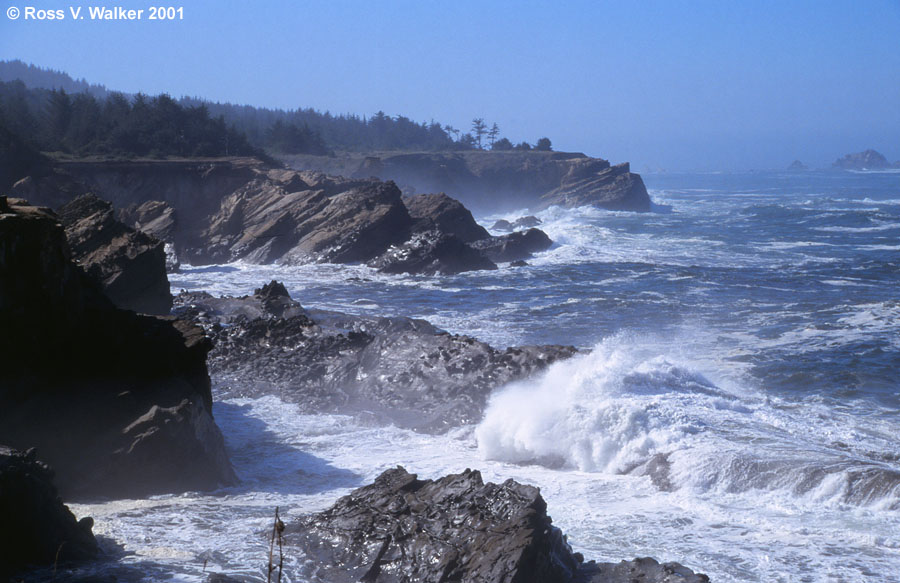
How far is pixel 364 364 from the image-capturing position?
13.9m

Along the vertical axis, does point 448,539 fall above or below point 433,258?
below

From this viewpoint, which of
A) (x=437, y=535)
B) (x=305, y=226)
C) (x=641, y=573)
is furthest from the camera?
(x=305, y=226)

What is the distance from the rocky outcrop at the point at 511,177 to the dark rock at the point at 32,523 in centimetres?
5279

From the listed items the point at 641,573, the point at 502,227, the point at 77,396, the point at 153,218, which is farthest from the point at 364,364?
the point at 502,227

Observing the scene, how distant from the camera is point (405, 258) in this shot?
1155 inches

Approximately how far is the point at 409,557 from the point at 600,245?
32522 millimetres

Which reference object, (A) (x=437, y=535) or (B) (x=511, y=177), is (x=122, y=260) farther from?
(B) (x=511, y=177)

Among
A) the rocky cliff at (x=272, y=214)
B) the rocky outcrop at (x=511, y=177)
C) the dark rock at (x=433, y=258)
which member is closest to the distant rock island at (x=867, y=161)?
the rocky outcrop at (x=511, y=177)

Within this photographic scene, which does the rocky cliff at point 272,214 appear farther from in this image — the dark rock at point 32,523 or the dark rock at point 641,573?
the dark rock at point 641,573

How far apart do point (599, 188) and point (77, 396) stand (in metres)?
60.4

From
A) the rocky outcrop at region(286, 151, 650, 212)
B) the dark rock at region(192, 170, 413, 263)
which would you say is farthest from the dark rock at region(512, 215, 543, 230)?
the dark rock at region(192, 170, 413, 263)

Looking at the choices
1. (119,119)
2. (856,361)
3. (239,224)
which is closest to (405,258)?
(239,224)

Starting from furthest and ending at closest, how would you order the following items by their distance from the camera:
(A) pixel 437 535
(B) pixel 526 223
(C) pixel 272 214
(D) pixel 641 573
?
(B) pixel 526 223
(C) pixel 272 214
(A) pixel 437 535
(D) pixel 641 573

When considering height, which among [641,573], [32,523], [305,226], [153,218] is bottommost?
[641,573]
